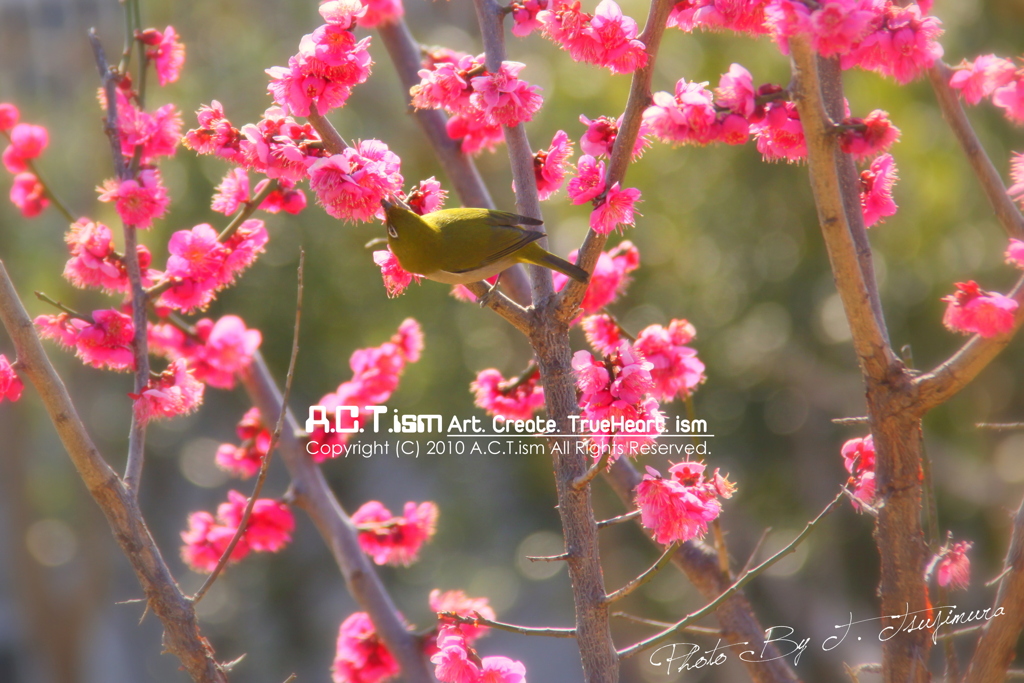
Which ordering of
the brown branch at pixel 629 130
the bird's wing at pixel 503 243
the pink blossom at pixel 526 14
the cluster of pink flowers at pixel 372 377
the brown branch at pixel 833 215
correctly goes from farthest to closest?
the cluster of pink flowers at pixel 372 377 → the bird's wing at pixel 503 243 → the pink blossom at pixel 526 14 → the brown branch at pixel 629 130 → the brown branch at pixel 833 215

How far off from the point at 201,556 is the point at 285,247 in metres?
4.21

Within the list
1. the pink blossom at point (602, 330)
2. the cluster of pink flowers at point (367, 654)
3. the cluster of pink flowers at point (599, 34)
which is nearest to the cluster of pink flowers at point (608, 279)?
the pink blossom at point (602, 330)

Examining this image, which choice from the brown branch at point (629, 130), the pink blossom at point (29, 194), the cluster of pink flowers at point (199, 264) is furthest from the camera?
the pink blossom at point (29, 194)

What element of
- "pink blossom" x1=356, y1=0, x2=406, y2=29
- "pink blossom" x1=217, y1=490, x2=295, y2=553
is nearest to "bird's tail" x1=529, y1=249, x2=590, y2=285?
"pink blossom" x1=356, y1=0, x2=406, y2=29

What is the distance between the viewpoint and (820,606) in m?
4.60

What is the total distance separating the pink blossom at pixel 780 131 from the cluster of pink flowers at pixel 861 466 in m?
0.43

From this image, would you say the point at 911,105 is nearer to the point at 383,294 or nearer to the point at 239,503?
the point at 383,294

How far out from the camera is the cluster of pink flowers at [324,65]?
1.07 m

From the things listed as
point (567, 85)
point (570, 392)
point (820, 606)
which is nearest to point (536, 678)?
point (820, 606)

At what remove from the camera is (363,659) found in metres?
1.66

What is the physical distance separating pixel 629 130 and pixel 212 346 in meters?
1.02

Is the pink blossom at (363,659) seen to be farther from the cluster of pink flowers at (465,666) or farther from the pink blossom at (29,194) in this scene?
the pink blossom at (29,194)

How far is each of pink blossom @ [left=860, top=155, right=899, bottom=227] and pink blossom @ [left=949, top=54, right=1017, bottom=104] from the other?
154 millimetres

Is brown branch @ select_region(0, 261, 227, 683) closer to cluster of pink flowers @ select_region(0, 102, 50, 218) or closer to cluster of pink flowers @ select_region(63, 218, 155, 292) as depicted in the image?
cluster of pink flowers @ select_region(63, 218, 155, 292)
